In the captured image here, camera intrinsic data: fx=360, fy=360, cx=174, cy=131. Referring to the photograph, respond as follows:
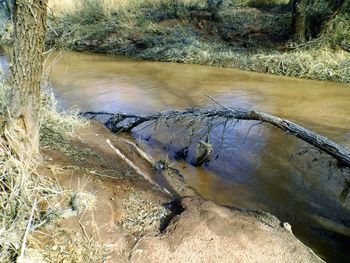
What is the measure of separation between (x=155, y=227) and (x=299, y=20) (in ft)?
31.7

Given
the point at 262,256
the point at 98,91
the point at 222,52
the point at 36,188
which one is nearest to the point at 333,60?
the point at 222,52

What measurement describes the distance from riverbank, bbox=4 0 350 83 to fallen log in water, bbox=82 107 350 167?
462 cm

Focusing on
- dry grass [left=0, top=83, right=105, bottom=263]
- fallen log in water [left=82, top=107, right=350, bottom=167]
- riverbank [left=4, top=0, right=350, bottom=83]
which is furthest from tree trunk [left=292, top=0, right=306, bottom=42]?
dry grass [left=0, top=83, right=105, bottom=263]

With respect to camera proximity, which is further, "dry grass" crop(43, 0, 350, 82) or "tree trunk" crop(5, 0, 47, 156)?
"dry grass" crop(43, 0, 350, 82)

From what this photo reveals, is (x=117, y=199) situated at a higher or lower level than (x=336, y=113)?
higher

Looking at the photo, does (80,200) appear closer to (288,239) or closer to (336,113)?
(288,239)

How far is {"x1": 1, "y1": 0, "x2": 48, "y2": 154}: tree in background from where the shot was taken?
269 centimetres

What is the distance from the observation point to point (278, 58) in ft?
34.1

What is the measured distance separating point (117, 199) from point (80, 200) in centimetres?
34

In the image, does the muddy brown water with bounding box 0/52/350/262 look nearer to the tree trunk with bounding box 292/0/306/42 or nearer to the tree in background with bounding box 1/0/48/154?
the tree in background with bounding box 1/0/48/154

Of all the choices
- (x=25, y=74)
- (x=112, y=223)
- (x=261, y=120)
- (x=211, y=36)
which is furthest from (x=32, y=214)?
(x=211, y=36)

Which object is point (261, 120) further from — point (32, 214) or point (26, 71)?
point (32, 214)

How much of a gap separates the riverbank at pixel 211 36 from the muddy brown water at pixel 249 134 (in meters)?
0.67

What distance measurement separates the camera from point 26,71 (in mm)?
2828
